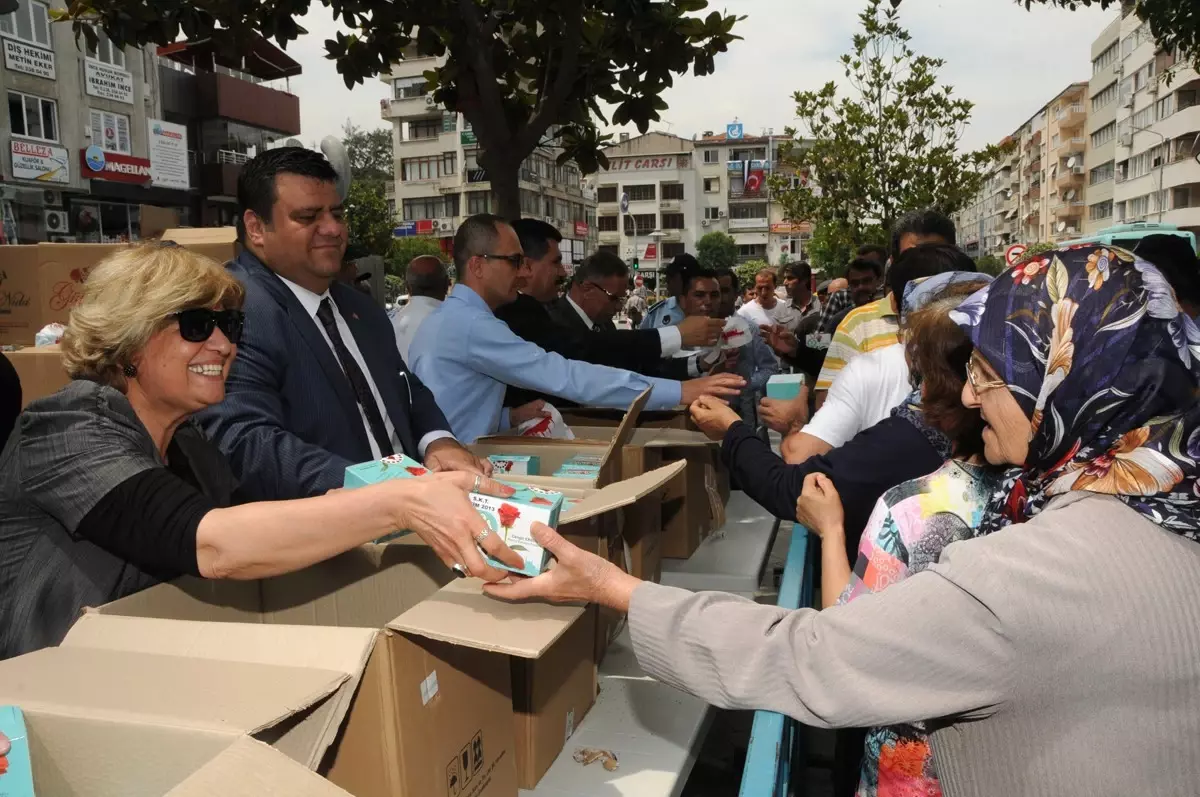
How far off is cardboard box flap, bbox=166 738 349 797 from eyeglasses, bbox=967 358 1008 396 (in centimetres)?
108

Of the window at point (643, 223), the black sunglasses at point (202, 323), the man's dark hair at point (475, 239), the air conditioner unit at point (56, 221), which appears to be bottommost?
the black sunglasses at point (202, 323)

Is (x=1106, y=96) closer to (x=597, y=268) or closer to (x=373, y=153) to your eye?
(x=373, y=153)

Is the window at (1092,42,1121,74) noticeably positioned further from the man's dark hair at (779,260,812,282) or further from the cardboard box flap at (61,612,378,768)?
the cardboard box flap at (61,612,378,768)

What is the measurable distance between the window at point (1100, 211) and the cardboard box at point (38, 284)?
252 ft

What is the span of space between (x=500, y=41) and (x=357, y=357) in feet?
9.14

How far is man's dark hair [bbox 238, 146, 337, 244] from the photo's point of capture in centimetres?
264

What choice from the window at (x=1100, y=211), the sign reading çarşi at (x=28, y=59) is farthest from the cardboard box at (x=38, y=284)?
the window at (x=1100, y=211)

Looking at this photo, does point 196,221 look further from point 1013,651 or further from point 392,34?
point 1013,651

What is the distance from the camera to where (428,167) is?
60688mm

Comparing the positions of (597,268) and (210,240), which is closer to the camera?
(210,240)

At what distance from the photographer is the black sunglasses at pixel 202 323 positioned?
1.91 metres

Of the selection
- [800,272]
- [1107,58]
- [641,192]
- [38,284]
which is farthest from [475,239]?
[641,192]

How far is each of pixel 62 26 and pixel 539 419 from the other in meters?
31.3

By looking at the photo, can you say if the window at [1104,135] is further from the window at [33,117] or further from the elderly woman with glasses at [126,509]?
the elderly woman with glasses at [126,509]
